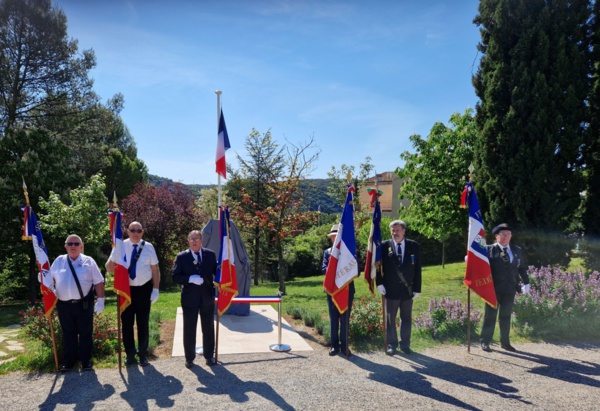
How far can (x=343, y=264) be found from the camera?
21.4ft

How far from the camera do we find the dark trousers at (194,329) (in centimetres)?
589

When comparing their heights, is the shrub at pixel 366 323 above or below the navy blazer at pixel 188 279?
below

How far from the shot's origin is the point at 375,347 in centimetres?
679

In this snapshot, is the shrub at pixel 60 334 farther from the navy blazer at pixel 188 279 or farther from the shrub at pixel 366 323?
the shrub at pixel 366 323

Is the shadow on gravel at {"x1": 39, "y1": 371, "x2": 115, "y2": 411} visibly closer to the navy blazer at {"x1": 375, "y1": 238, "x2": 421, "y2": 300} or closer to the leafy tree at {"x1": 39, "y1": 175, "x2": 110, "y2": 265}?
the navy blazer at {"x1": 375, "y1": 238, "x2": 421, "y2": 300}

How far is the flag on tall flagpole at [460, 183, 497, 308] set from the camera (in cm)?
656

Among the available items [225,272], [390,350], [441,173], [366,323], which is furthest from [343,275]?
[441,173]

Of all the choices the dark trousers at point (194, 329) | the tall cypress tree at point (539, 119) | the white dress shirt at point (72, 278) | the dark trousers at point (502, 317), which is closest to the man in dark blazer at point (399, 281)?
the dark trousers at point (502, 317)

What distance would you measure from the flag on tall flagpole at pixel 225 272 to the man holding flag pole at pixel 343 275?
146 centimetres

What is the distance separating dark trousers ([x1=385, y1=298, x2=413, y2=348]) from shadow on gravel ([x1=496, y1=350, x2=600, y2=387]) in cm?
164

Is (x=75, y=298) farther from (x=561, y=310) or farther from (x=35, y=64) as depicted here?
(x=35, y=64)

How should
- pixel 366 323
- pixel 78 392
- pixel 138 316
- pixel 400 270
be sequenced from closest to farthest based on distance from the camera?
1. pixel 78 392
2. pixel 138 316
3. pixel 400 270
4. pixel 366 323

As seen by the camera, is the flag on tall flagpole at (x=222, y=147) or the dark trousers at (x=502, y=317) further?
the flag on tall flagpole at (x=222, y=147)

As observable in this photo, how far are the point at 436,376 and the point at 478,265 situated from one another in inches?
79.8
